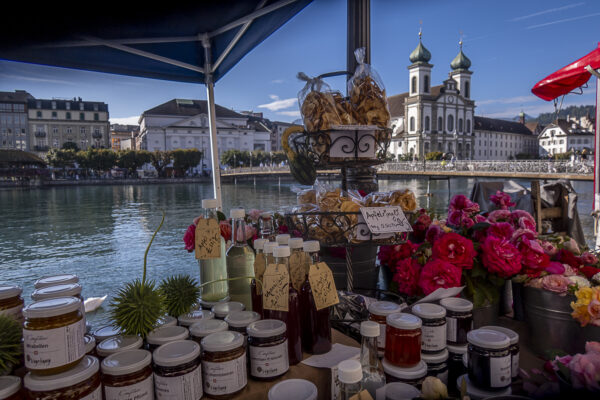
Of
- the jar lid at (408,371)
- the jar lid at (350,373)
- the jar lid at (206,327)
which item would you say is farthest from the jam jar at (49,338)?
the jar lid at (408,371)

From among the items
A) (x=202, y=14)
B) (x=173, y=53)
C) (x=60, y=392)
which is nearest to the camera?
(x=60, y=392)

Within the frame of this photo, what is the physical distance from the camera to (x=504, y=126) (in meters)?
58.2

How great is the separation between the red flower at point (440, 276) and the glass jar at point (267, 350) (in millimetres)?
480

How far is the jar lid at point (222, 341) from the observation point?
72 cm

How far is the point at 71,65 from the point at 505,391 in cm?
256

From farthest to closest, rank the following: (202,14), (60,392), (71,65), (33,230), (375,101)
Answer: (33,230) < (71,65) < (202,14) < (375,101) < (60,392)

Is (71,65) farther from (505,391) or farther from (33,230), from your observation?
(33,230)

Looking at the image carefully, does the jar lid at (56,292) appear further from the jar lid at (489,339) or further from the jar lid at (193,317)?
the jar lid at (489,339)

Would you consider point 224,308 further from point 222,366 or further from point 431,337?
point 431,337

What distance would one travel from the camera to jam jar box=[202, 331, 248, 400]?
72 cm

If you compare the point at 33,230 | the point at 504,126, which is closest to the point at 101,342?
the point at 33,230

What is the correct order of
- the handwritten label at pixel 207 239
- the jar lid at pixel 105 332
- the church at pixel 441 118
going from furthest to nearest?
the church at pixel 441 118 → the handwritten label at pixel 207 239 → the jar lid at pixel 105 332

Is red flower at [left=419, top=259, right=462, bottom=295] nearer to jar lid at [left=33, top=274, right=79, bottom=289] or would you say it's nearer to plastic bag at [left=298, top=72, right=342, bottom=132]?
plastic bag at [left=298, top=72, right=342, bottom=132]

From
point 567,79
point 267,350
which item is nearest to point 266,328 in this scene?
point 267,350
